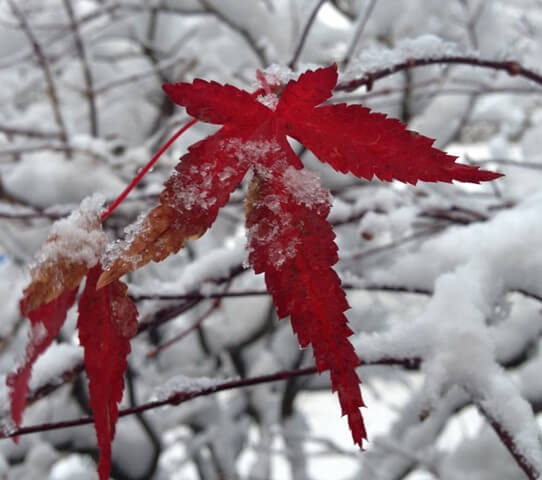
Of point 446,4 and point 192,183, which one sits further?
point 446,4

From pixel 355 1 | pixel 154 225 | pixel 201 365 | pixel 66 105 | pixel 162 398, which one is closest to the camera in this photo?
pixel 154 225

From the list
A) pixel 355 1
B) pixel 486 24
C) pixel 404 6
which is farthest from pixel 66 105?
pixel 486 24

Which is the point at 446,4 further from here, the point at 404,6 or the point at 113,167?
the point at 113,167

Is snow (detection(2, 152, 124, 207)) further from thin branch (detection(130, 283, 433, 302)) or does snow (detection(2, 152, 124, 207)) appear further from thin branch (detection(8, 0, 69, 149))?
thin branch (detection(130, 283, 433, 302))

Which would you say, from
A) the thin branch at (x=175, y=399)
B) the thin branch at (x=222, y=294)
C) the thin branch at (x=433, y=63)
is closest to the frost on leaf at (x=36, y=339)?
the thin branch at (x=175, y=399)

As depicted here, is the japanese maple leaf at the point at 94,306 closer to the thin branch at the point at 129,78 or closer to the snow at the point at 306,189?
the snow at the point at 306,189

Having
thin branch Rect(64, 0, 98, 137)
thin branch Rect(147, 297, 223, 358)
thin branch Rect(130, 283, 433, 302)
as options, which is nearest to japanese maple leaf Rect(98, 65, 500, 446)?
thin branch Rect(130, 283, 433, 302)
